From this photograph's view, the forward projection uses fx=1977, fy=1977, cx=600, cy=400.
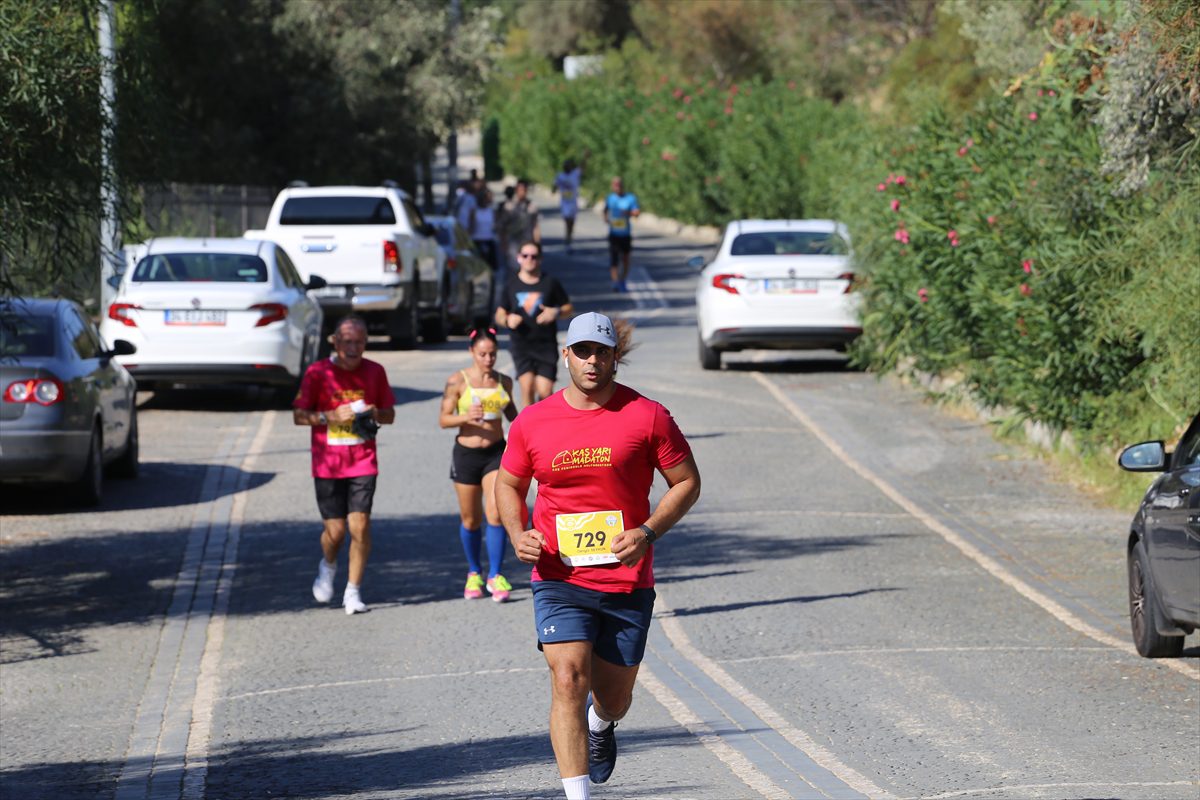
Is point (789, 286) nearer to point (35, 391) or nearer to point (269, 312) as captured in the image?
point (269, 312)

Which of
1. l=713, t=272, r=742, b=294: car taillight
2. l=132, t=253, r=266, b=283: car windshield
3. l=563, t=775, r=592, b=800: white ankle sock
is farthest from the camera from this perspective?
l=713, t=272, r=742, b=294: car taillight

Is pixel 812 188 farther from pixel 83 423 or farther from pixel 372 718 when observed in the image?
pixel 372 718

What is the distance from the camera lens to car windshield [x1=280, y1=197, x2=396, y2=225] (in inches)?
1035

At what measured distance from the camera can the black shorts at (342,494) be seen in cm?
1152

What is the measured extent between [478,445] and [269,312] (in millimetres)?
8729

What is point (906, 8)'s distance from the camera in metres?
42.8

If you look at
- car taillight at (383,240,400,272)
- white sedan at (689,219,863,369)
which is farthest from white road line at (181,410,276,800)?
car taillight at (383,240,400,272)

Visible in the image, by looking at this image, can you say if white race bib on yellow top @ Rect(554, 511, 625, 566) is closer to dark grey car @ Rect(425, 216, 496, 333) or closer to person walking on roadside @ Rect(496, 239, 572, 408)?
person walking on roadside @ Rect(496, 239, 572, 408)

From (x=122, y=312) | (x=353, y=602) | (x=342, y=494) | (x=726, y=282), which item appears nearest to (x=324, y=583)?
(x=353, y=602)

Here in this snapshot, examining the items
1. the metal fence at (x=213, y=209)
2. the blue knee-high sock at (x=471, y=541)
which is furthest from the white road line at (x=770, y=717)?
the metal fence at (x=213, y=209)

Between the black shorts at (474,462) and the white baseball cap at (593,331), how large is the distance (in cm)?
497

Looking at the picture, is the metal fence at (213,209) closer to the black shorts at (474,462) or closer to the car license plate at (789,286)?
the car license plate at (789,286)

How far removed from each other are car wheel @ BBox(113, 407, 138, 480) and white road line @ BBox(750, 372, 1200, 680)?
604 centimetres

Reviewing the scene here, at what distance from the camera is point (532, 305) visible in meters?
15.3
